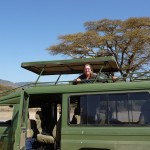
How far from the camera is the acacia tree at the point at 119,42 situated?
127 ft

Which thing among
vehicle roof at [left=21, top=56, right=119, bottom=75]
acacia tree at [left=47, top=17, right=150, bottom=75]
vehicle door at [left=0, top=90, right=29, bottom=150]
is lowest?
vehicle door at [left=0, top=90, right=29, bottom=150]

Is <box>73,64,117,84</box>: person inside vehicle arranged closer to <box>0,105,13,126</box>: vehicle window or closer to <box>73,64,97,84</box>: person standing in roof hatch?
<box>73,64,97,84</box>: person standing in roof hatch

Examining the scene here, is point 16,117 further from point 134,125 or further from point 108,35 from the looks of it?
point 108,35

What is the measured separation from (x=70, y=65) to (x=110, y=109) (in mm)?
2378

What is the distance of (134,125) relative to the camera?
8.45 meters

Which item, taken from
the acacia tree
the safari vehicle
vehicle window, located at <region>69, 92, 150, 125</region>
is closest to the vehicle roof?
the safari vehicle

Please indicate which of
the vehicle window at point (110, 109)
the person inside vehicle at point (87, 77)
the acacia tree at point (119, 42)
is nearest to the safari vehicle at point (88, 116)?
the vehicle window at point (110, 109)

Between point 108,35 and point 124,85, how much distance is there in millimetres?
30924

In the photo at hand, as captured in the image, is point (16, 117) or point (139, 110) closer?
point (139, 110)

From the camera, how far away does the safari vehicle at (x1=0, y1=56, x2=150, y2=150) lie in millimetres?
8477

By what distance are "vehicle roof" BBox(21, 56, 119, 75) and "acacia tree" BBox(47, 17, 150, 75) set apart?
Result: 2664 cm

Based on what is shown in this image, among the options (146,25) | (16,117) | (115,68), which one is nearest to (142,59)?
(146,25)

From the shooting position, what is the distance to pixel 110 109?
8703 millimetres

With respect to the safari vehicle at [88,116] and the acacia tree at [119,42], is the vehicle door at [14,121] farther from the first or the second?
the acacia tree at [119,42]
